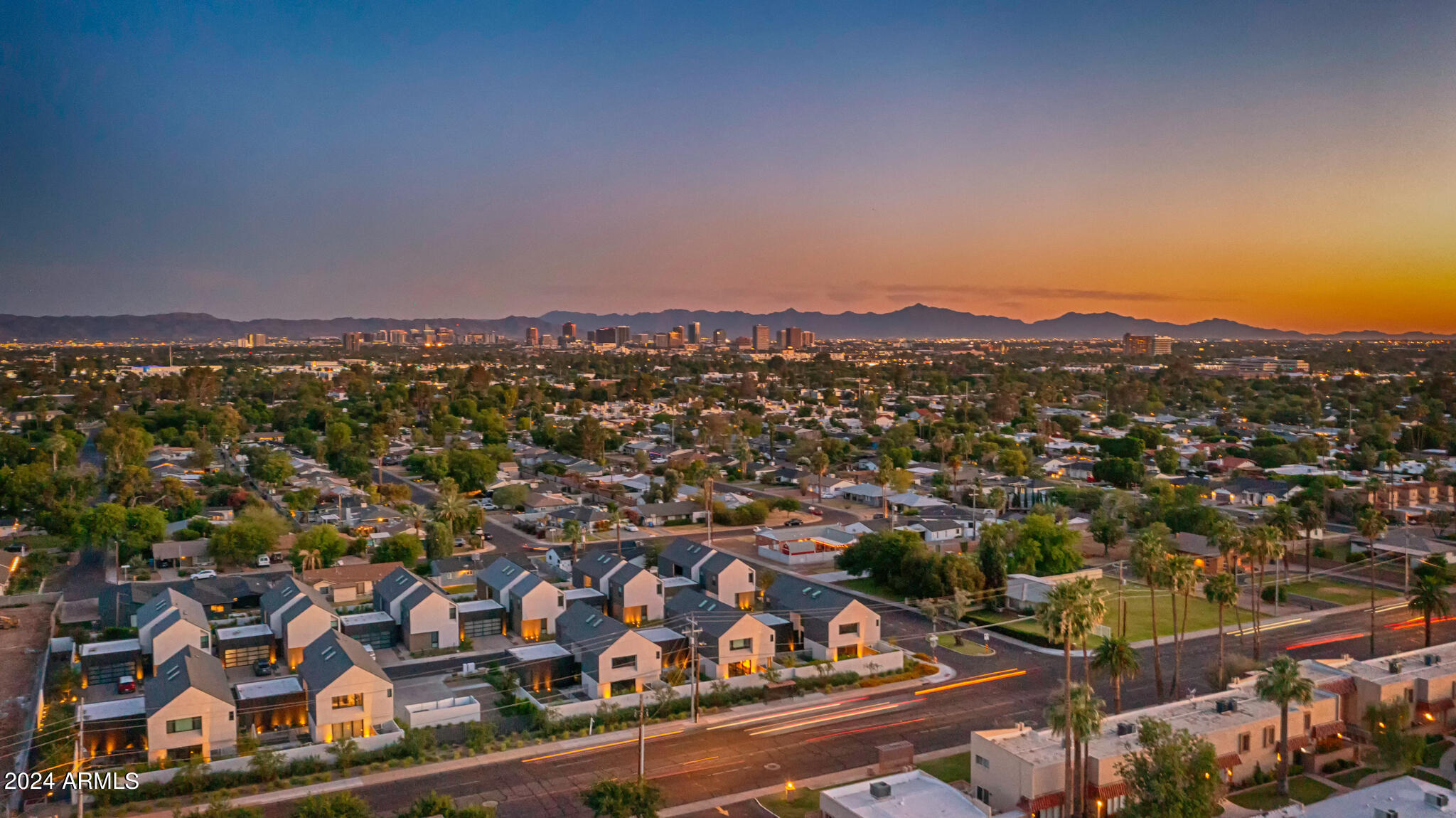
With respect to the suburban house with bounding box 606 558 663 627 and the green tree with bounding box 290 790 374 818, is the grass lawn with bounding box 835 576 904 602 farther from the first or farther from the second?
the green tree with bounding box 290 790 374 818

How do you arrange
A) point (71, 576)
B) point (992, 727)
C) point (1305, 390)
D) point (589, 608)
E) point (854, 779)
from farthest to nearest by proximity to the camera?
point (1305, 390)
point (71, 576)
point (589, 608)
point (992, 727)
point (854, 779)

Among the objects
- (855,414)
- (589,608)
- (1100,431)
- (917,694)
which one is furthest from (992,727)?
(855,414)

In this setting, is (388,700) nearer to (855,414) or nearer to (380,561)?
(380,561)

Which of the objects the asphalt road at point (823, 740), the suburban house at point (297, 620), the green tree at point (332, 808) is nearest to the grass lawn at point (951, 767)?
the asphalt road at point (823, 740)

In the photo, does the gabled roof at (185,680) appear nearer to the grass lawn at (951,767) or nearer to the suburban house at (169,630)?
the suburban house at (169,630)

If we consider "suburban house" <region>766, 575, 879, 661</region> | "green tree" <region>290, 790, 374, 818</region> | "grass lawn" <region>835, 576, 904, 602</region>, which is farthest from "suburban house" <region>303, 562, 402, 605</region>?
"green tree" <region>290, 790, 374, 818</region>
